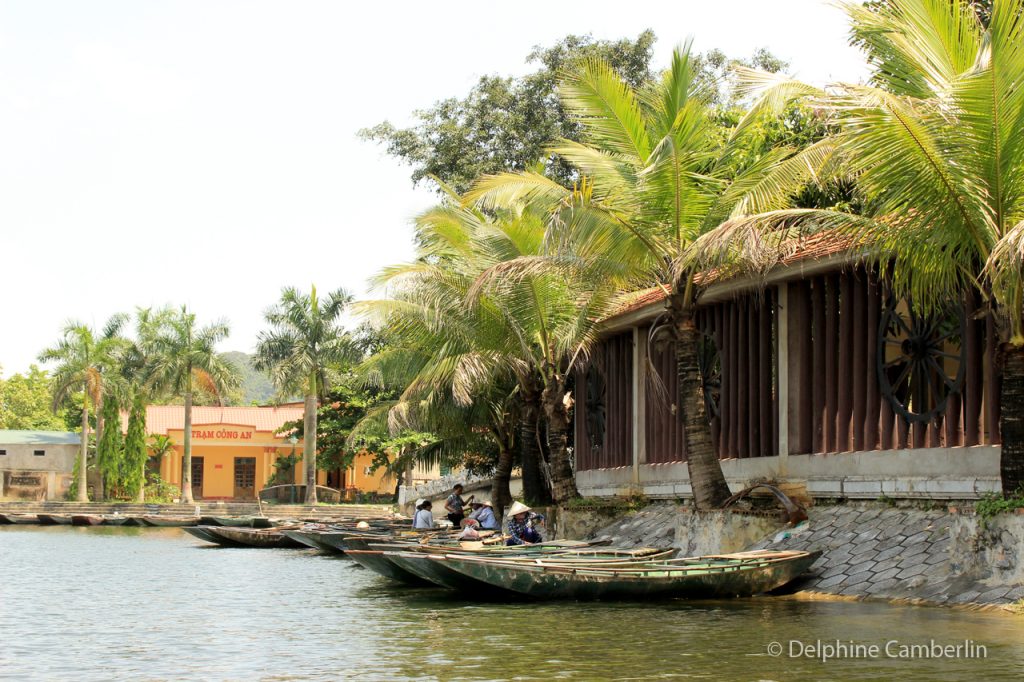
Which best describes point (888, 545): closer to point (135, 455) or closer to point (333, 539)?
point (333, 539)

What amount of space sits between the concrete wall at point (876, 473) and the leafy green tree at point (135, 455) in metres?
42.5

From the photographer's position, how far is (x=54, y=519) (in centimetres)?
5144

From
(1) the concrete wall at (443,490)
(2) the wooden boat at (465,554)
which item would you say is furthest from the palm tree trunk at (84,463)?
(2) the wooden boat at (465,554)

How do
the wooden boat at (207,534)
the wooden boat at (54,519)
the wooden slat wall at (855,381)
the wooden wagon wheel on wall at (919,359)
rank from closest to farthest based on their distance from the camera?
1. the wooden slat wall at (855,381)
2. the wooden wagon wheel on wall at (919,359)
3. the wooden boat at (207,534)
4. the wooden boat at (54,519)

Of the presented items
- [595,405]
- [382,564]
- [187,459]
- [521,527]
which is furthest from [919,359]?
[187,459]

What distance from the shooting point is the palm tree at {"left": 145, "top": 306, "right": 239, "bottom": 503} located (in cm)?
5909

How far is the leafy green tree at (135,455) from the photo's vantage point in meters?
60.5

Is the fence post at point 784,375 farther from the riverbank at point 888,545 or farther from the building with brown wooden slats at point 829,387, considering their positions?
the riverbank at point 888,545

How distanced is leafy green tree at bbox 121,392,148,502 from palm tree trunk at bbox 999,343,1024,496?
51874 millimetres

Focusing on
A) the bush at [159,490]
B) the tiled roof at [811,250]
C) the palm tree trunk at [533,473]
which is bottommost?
the bush at [159,490]

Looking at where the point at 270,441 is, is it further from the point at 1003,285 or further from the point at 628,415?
the point at 1003,285

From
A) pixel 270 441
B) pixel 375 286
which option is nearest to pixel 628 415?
pixel 375 286

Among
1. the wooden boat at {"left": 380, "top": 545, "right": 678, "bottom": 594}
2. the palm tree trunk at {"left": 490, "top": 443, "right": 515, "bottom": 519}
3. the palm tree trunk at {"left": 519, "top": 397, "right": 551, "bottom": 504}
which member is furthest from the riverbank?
the palm tree trunk at {"left": 490, "top": 443, "right": 515, "bottom": 519}

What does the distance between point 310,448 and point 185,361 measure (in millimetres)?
8195
